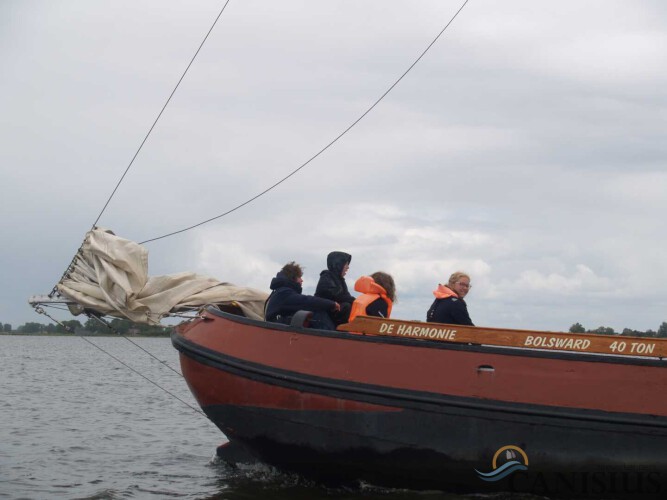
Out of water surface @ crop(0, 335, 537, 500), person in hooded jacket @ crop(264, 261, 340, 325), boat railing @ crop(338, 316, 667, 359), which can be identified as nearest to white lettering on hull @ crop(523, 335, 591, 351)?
boat railing @ crop(338, 316, 667, 359)

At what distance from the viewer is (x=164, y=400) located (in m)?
21.2

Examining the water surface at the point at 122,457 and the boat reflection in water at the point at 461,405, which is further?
the water surface at the point at 122,457

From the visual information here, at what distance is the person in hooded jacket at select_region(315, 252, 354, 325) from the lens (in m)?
8.59

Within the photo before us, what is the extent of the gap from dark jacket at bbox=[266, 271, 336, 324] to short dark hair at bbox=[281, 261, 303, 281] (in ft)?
0.11

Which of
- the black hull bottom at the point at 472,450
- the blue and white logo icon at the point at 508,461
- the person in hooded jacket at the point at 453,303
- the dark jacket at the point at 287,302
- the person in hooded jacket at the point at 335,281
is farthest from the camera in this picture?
the person in hooded jacket at the point at 335,281

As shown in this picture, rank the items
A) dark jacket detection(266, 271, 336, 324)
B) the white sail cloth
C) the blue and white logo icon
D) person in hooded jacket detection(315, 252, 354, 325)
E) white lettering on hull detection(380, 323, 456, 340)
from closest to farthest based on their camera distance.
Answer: the blue and white logo icon → white lettering on hull detection(380, 323, 456, 340) → dark jacket detection(266, 271, 336, 324) → person in hooded jacket detection(315, 252, 354, 325) → the white sail cloth

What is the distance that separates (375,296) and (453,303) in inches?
28.3

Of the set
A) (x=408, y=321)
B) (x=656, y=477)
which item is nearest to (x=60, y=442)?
(x=408, y=321)

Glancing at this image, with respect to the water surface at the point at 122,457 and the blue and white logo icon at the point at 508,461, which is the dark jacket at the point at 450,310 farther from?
the water surface at the point at 122,457

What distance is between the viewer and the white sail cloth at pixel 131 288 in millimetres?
9305

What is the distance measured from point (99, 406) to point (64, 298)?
32.6 feet

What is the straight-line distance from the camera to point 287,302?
8.65 m

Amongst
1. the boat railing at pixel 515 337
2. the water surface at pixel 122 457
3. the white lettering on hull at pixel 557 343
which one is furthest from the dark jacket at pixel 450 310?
the water surface at pixel 122 457

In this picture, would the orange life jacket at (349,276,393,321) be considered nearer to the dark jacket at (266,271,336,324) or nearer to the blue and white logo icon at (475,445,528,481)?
the dark jacket at (266,271,336,324)
